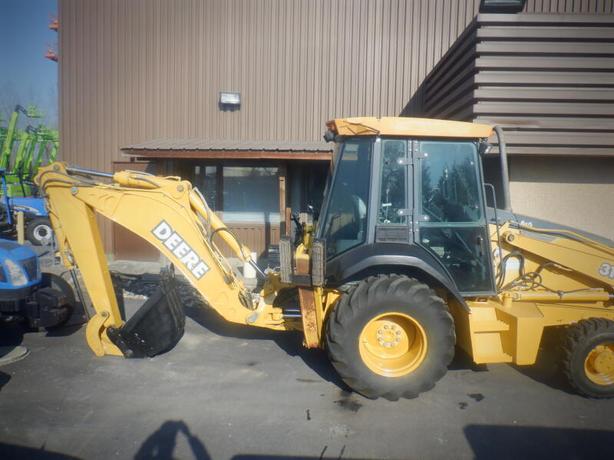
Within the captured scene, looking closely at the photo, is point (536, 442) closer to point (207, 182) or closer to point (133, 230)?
point (133, 230)

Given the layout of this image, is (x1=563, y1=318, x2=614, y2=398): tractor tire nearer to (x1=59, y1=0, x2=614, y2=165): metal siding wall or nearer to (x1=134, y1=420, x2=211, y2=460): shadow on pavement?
(x1=134, y1=420, x2=211, y2=460): shadow on pavement

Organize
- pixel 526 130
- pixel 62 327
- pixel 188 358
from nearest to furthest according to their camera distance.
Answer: pixel 188 358
pixel 62 327
pixel 526 130

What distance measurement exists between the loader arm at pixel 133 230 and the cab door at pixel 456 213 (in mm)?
1722

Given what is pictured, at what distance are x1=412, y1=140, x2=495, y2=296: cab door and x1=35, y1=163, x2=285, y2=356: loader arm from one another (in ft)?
5.65

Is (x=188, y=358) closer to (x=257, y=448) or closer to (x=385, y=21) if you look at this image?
(x=257, y=448)

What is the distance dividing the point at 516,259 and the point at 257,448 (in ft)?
9.93

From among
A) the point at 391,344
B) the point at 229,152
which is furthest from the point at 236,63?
the point at 391,344

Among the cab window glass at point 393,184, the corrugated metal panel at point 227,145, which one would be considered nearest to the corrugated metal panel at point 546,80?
the corrugated metal panel at point 227,145

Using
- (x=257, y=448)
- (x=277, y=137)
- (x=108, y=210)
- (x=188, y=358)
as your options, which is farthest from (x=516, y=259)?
(x=277, y=137)

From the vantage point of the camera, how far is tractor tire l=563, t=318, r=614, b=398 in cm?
387

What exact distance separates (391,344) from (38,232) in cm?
1205

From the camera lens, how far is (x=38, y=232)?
12.6 m

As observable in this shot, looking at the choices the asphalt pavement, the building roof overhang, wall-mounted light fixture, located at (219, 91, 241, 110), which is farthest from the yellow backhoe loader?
wall-mounted light fixture, located at (219, 91, 241, 110)

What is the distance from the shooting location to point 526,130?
6.90 meters
